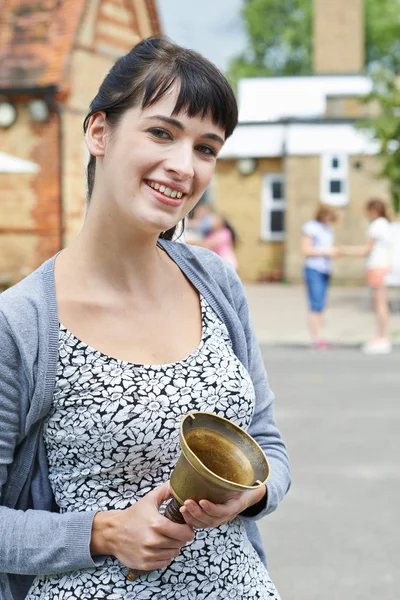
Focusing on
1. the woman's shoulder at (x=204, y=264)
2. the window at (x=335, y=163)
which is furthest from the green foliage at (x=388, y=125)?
the woman's shoulder at (x=204, y=264)

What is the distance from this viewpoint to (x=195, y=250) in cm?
226

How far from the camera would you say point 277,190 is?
29.0 meters

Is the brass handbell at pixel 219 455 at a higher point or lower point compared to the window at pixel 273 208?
higher

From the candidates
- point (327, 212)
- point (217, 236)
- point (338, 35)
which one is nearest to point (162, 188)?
point (327, 212)

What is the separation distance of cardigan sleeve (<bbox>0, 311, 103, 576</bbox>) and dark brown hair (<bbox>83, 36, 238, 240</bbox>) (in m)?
0.50

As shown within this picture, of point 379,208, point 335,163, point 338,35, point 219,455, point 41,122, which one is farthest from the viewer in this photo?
point 338,35

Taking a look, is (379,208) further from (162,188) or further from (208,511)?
(208,511)

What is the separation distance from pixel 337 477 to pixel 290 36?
167 ft

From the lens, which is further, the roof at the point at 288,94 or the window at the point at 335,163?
the roof at the point at 288,94

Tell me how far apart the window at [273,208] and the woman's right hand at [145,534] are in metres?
27.0

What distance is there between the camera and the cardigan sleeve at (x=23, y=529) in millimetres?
1811

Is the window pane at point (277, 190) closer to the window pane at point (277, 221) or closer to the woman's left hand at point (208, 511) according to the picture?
the window pane at point (277, 221)

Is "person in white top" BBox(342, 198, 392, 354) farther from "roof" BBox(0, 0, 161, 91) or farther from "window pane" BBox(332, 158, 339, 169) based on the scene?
"window pane" BBox(332, 158, 339, 169)

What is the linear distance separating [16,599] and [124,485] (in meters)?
0.33
